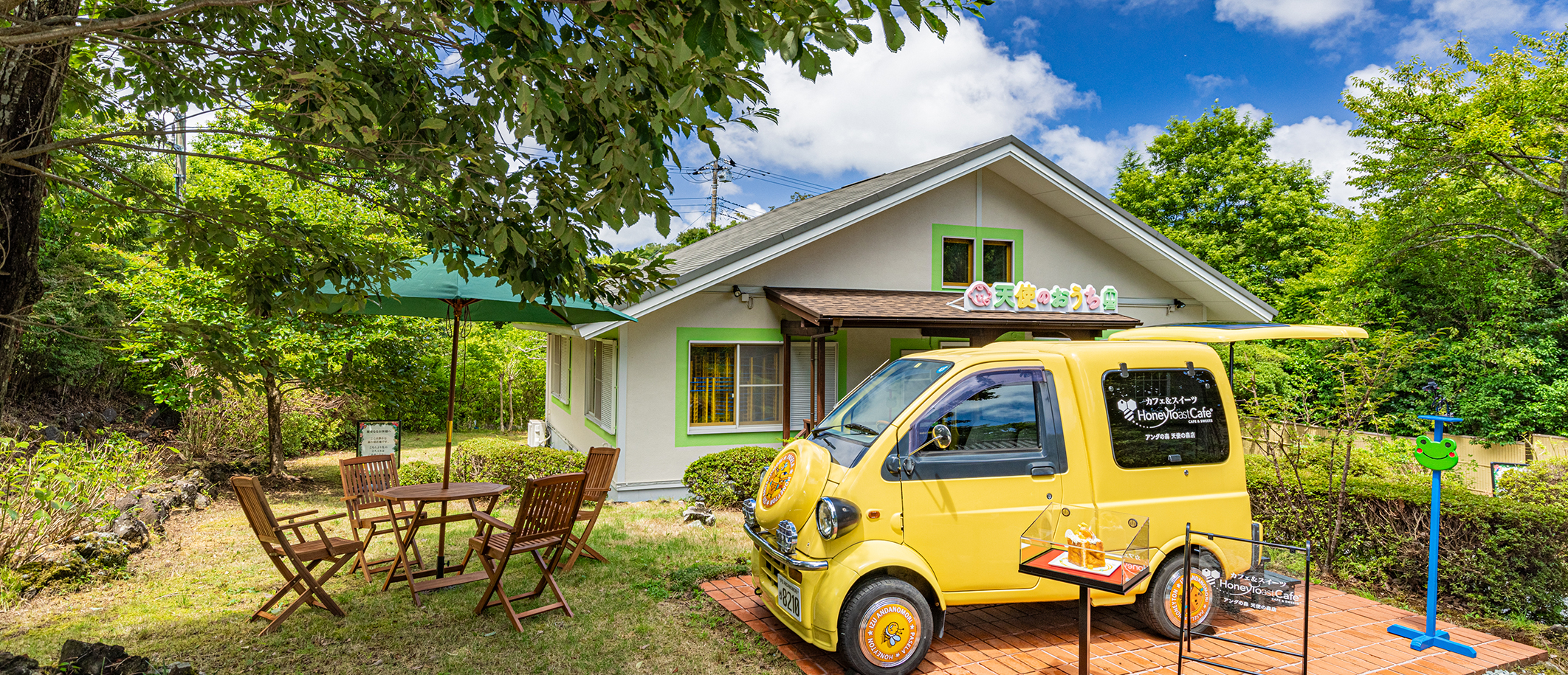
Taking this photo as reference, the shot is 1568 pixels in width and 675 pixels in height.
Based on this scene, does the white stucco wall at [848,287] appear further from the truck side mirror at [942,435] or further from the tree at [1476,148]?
the tree at [1476,148]

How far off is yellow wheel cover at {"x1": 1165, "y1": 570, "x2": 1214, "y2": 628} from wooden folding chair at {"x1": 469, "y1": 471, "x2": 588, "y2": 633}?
445cm

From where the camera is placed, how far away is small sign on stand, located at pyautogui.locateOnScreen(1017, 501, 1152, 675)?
397 cm

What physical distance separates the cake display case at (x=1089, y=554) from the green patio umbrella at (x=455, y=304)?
12.0ft

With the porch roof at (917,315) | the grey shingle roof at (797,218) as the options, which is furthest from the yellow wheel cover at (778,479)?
the porch roof at (917,315)

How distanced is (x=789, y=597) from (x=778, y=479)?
82 cm

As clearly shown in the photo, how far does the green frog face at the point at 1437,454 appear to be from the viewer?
526cm

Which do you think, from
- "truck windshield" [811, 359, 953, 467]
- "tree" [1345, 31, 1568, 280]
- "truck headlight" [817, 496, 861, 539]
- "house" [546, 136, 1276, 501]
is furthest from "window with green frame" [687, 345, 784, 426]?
"tree" [1345, 31, 1568, 280]

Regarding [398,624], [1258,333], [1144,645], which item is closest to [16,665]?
[398,624]

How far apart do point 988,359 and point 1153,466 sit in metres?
1.42

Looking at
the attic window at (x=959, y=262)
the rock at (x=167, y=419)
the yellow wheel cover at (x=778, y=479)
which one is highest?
the attic window at (x=959, y=262)

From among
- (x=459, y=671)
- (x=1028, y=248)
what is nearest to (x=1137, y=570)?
(x=459, y=671)

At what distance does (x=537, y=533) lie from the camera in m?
5.77

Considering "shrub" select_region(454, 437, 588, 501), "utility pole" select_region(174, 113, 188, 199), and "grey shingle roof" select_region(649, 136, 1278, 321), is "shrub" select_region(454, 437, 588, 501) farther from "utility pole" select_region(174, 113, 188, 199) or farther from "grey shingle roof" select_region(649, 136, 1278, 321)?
"utility pole" select_region(174, 113, 188, 199)

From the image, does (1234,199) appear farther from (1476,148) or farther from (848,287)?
(848,287)
